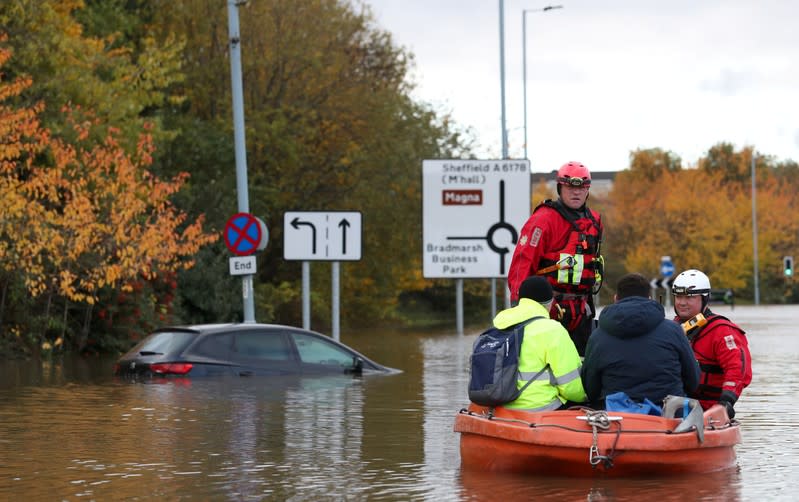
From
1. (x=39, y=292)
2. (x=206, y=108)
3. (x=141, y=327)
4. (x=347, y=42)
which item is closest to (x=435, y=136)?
(x=347, y=42)

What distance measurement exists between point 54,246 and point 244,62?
17.2 m

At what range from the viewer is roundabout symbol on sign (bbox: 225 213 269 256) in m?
26.0

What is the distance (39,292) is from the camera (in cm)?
3003

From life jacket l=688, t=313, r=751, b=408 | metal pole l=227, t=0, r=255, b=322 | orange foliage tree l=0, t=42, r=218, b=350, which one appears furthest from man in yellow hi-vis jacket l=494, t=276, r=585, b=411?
metal pole l=227, t=0, r=255, b=322

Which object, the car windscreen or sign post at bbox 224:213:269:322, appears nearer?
the car windscreen

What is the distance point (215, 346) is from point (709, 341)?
1031cm

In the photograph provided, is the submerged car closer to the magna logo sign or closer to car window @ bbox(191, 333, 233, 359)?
car window @ bbox(191, 333, 233, 359)

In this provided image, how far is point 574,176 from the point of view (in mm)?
12773

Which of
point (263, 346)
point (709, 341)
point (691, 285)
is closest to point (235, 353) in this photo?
point (263, 346)

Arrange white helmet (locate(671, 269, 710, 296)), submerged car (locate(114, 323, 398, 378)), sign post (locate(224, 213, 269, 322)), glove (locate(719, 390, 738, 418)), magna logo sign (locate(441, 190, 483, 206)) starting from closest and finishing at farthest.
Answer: glove (locate(719, 390, 738, 418)), white helmet (locate(671, 269, 710, 296)), submerged car (locate(114, 323, 398, 378)), sign post (locate(224, 213, 269, 322)), magna logo sign (locate(441, 190, 483, 206))

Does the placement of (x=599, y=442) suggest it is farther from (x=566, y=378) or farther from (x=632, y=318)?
(x=632, y=318)

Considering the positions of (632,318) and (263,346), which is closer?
(632,318)

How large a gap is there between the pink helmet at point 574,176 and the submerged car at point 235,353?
9750 mm

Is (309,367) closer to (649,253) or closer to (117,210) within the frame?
(117,210)
